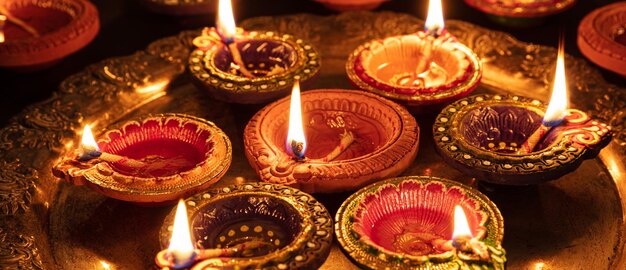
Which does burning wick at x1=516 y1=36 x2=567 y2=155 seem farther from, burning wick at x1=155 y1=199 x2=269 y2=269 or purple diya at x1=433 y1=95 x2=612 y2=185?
burning wick at x1=155 y1=199 x2=269 y2=269

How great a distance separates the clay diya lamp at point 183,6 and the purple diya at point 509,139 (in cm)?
125

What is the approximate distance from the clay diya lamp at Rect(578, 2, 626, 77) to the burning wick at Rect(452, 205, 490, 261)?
1080 millimetres

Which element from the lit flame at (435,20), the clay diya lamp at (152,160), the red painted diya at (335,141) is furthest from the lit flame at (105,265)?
the lit flame at (435,20)

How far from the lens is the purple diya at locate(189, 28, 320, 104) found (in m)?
2.58

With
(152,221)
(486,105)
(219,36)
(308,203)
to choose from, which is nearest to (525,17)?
(486,105)

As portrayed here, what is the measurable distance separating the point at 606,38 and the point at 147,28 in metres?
1.75

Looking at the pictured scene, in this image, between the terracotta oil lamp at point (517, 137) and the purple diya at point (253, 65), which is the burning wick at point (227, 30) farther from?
the terracotta oil lamp at point (517, 137)

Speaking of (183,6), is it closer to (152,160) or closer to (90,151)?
(152,160)

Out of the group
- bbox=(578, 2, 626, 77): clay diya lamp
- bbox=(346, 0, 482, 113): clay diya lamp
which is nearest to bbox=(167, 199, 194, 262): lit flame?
bbox=(346, 0, 482, 113): clay diya lamp

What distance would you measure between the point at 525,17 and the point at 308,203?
1.44 meters

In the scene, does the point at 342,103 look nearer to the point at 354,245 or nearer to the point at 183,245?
the point at 354,245

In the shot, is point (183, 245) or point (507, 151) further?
point (507, 151)

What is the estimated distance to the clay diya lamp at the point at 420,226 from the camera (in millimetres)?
1917

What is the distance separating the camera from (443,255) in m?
1.93
